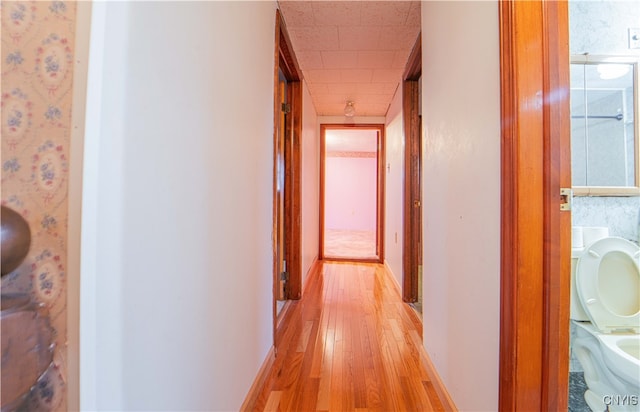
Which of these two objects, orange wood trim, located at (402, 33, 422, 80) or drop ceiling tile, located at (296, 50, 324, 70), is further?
drop ceiling tile, located at (296, 50, 324, 70)

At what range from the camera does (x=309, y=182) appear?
343cm

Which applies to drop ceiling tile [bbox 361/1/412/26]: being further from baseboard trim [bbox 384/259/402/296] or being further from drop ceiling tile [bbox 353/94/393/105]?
baseboard trim [bbox 384/259/402/296]

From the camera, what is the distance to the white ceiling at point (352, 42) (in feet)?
5.99

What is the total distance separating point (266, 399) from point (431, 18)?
2.27 meters

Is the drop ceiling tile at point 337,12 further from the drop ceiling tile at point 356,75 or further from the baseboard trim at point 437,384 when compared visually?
Result: the baseboard trim at point 437,384

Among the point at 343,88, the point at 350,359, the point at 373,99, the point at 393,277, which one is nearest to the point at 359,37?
the point at 343,88

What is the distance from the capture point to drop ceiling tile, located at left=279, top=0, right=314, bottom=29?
5.92ft

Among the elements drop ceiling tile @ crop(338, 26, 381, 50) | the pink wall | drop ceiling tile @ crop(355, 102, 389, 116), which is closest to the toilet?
drop ceiling tile @ crop(338, 26, 381, 50)

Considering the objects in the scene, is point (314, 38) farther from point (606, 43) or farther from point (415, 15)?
point (606, 43)

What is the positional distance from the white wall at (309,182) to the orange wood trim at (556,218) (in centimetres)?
232

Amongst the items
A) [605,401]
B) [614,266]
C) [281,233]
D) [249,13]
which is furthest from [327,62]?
[605,401]

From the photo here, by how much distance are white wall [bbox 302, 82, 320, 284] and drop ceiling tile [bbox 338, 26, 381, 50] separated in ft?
2.63

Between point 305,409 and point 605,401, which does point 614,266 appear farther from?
point 305,409

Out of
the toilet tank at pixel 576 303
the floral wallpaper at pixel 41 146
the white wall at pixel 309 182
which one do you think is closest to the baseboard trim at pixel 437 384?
the toilet tank at pixel 576 303
